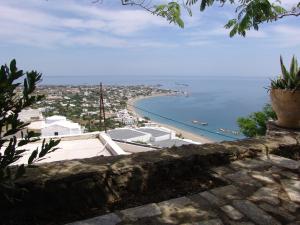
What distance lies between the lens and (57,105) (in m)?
22.7

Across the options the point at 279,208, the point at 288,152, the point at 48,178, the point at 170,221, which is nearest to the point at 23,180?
the point at 48,178

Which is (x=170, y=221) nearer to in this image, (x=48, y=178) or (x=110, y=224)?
(x=110, y=224)

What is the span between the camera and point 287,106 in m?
4.26

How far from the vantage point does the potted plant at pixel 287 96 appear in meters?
4.20

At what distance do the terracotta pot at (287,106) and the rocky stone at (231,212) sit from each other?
8.56 ft

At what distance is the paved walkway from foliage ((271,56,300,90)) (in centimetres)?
190

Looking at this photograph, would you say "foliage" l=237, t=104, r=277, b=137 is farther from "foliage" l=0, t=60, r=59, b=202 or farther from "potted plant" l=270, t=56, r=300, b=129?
"foliage" l=0, t=60, r=59, b=202

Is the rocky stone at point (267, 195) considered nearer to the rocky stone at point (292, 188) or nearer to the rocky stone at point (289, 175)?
the rocky stone at point (292, 188)

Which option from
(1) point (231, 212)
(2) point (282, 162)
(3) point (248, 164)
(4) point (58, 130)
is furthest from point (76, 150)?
(4) point (58, 130)

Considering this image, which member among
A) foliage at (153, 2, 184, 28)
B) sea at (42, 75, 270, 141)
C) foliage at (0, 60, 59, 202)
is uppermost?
foliage at (153, 2, 184, 28)

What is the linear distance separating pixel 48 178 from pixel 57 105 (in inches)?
850

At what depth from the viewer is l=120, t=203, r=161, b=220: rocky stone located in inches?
76.6

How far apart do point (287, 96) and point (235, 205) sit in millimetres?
2576

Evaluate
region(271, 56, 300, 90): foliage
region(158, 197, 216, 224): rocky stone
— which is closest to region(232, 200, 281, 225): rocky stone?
region(158, 197, 216, 224): rocky stone
